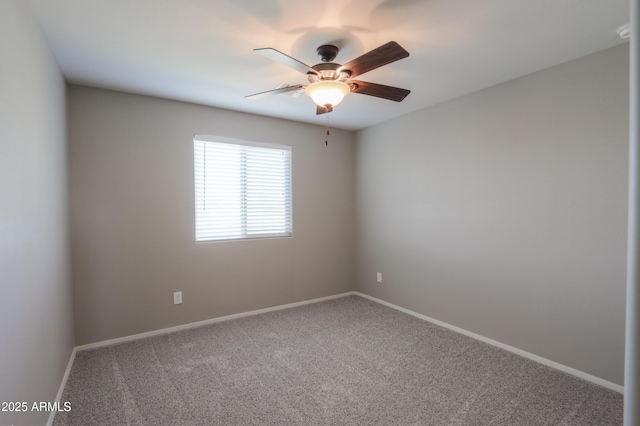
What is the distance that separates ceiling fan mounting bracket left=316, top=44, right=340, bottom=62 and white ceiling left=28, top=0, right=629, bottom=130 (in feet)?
0.15

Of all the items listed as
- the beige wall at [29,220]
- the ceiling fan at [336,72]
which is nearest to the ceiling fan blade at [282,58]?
the ceiling fan at [336,72]

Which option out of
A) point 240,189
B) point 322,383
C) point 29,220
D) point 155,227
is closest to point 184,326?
point 155,227

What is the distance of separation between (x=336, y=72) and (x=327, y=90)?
140 mm

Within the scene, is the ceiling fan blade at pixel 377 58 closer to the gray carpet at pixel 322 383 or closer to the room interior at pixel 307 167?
the room interior at pixel 307 167

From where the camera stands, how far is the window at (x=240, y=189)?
11.4ft

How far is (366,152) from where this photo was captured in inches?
174

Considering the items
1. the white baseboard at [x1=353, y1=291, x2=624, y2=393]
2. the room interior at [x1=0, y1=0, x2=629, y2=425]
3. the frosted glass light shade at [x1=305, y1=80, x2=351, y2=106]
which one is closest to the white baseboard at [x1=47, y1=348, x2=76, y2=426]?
the room interior at [x1=0, y1=0, x2=629, y2=425]

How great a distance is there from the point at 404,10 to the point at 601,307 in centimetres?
251

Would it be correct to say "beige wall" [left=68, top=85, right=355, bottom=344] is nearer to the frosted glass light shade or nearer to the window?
the window

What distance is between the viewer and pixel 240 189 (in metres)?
3.72

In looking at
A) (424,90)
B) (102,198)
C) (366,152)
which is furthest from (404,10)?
(102,198)

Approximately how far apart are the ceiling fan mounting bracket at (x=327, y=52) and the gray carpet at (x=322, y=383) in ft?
7.85

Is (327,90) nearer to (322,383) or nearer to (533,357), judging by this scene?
(322,383)

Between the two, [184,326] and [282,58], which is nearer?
[282,58]
